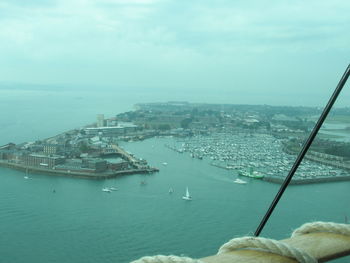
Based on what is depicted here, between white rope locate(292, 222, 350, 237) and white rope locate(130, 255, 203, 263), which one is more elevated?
white rope locate(130, 255, 203, 263)

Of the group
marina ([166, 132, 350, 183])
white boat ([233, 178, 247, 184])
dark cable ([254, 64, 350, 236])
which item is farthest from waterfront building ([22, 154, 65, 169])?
dark cable ([254, 64, 350, 236])

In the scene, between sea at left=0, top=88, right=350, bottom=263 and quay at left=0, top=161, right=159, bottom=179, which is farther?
quay at left=0, top=161, right=159, bottom=179

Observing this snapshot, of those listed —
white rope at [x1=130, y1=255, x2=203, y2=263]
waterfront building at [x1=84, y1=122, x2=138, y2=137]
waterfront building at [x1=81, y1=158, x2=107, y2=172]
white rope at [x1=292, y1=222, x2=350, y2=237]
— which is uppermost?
white rope at [x1=130, y1=255, x2=203, y2=263]

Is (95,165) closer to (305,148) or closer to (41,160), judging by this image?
(41,160)

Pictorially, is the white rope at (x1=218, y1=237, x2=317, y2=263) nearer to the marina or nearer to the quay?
the marina

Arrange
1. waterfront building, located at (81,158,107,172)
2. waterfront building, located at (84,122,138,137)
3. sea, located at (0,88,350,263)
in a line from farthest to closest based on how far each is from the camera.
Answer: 1. waterfront building, located at (84,122,138,137)
2. waterfront building, located at (81,158,107,172)
3. sea, located at (0,88,350,263)

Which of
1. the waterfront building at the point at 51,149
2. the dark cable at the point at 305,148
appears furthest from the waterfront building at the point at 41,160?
the dark cable at the point at 305,148

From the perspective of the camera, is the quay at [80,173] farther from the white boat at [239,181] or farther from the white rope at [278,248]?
the white rope at [278,248]

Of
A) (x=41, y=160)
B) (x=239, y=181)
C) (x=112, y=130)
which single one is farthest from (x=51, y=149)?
(x=112, y=130)

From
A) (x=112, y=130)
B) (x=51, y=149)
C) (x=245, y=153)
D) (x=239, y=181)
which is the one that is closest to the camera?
(x=239, y=181)

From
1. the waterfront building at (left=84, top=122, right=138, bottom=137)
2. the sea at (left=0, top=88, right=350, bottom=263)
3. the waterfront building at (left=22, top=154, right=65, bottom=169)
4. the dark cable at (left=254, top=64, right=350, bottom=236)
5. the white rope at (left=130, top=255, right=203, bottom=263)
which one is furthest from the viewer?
the waterfront building at (left=84, top=122, right=138, bottom=137)
